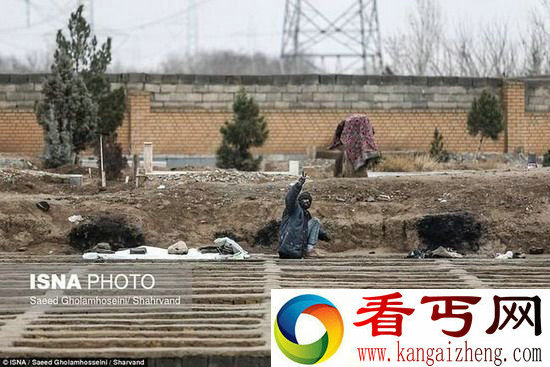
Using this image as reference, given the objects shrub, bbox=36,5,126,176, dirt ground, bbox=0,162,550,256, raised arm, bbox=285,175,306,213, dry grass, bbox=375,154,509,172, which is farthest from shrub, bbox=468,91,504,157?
raised arm, bbox=285,175,306,213

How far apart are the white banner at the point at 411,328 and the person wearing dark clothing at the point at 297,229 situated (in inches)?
183

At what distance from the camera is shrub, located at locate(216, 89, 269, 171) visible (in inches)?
888

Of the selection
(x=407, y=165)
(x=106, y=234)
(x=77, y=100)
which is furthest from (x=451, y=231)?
(x=77, y=100)

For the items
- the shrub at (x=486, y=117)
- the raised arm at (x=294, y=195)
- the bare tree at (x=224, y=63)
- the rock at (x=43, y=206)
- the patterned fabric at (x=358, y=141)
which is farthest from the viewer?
the bare tree at (x=224, y=63)

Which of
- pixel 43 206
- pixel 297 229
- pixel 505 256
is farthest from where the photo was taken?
pixel 43 206

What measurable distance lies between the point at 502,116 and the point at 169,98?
6999 mm

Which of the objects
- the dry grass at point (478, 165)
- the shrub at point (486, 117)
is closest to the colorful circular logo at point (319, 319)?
the dry grass at point (478, 165)

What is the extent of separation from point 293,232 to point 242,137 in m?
9.44

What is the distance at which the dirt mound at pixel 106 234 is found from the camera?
15.6 m

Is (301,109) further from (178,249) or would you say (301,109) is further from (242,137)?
(178,249)

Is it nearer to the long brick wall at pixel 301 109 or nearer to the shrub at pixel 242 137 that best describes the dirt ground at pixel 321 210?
the shrub at pixel 242 137

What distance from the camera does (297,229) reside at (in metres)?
13.5

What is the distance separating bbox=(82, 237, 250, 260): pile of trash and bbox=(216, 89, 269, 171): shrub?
8.10 m

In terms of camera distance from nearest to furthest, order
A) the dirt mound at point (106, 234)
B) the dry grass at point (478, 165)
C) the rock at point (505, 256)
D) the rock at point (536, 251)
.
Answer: the rock at point (505, 256), the rock at point (536, 251), the dirt mound at point (106, 234), the dry grass at point (478, 165)
